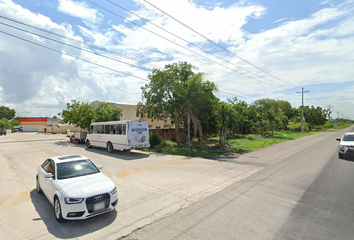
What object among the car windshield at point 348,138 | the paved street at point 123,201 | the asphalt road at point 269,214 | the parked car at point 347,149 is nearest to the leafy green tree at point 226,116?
the car windshield at point 348,138

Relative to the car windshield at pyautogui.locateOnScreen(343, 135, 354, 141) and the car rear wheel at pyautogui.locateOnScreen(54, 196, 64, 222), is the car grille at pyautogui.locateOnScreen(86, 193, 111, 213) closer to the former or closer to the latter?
the car rear wheel at pyautogui.locateOnScreen(54, 196, 64, 222)

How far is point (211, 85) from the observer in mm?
18688

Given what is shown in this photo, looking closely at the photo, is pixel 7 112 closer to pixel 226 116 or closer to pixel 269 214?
pixel 226 116

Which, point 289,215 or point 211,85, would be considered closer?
point 289,215

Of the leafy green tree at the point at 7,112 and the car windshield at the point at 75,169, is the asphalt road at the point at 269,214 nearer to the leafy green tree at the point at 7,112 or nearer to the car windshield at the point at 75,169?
the car windshield at the point at 75,169

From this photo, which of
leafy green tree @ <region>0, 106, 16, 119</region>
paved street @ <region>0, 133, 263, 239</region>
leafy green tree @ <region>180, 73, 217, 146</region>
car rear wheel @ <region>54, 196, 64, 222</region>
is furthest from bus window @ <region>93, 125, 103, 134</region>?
→ leafy green tree @ <region>0, 106, 16, 119</region>

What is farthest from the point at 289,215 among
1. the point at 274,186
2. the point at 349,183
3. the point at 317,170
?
the point at 317,170

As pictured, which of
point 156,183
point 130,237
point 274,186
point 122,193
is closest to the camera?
point 130,237

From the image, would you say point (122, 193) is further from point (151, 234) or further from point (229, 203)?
point (229, 203)

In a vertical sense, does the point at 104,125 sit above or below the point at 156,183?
above

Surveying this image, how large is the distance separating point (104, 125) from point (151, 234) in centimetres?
1664

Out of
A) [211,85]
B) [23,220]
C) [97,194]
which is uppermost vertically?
[211,85]

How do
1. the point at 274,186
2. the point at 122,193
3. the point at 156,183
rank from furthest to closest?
→ the point at 156,183, the point at 274,186, the point at 122,193

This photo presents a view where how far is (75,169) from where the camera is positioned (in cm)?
623
